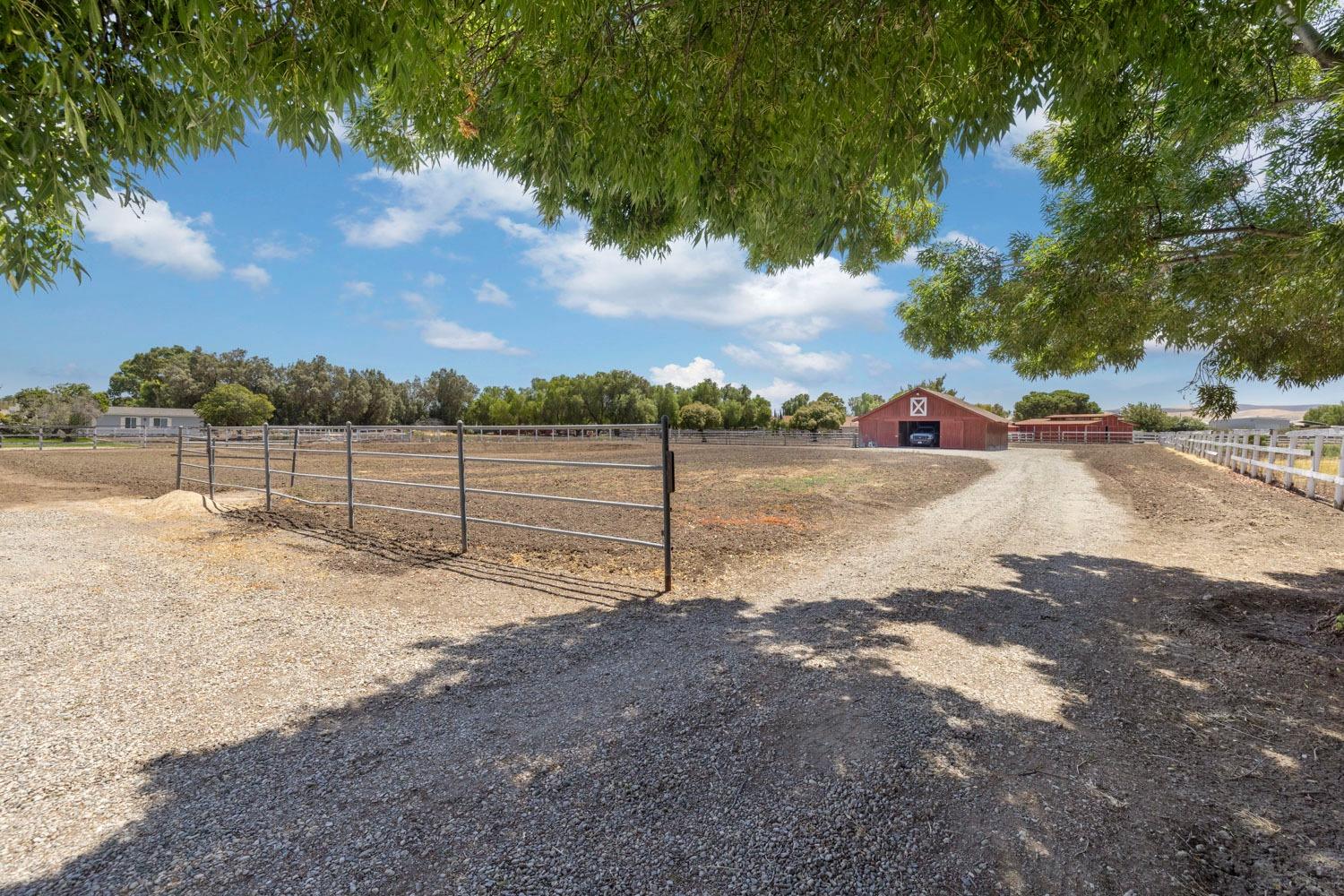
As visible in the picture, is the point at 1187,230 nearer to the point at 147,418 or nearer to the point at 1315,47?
the point at 1315,47

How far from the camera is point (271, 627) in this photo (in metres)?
4.05

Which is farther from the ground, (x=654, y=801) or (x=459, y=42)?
(x=459, y=42)

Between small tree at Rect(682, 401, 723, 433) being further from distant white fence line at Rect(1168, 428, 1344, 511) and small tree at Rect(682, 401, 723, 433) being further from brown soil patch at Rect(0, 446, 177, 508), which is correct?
brown soil patch at Rect(0, 446, 177, 508)

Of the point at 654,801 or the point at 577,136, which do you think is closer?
the point at 654,801

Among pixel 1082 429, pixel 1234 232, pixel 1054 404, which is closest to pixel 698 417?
pixel 1082 429

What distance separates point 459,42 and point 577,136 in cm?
63

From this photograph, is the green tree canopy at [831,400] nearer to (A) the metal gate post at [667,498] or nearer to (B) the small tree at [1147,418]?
(B) the small tree at [1147,418]

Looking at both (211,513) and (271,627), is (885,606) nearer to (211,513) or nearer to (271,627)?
(271,627)

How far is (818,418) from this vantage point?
191ft

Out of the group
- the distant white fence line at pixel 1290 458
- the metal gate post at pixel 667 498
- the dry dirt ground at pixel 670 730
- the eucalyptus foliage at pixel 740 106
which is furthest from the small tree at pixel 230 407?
the distant white fence line at pixel 1290 458

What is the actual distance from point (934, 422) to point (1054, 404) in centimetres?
6731

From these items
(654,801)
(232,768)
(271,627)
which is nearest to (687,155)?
(654,801)

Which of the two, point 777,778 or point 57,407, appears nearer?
point 777,778

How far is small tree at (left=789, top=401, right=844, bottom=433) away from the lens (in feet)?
190
